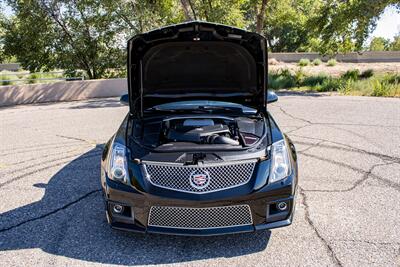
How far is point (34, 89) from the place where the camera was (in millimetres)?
14352

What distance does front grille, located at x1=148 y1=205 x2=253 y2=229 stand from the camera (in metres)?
2.80

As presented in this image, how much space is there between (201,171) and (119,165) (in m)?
0.69

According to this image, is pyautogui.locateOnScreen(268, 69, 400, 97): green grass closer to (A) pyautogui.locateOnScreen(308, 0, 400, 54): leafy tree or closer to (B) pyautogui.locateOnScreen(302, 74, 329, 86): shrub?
(B) pyautogui.locateOnScreen(302, 74, 329, 86): shrub

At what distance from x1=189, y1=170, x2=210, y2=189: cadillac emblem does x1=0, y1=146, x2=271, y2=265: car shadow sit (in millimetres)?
567

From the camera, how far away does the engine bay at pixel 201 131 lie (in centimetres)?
320

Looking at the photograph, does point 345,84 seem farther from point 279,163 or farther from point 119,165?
point 119,165

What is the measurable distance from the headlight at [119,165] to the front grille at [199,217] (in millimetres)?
372

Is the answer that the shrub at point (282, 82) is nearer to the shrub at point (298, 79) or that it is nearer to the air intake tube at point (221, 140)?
the shrub at point (298, 79)

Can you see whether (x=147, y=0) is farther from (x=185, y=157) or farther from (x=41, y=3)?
(x=185, y=157)

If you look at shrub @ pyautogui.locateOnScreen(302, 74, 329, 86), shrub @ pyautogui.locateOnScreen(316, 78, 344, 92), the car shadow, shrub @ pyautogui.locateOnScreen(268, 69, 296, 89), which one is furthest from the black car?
shrub @ pyautogui.locateOnScreen(302, 74, 329, 86)

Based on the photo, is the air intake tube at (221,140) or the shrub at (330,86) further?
the shrub at (330,86)

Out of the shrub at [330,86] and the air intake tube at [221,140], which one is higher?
the air intake tube at [221,140]

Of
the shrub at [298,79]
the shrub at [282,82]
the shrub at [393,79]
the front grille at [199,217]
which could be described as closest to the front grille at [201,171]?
the front grille at [199,217]

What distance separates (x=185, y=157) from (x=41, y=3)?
57.5ft
